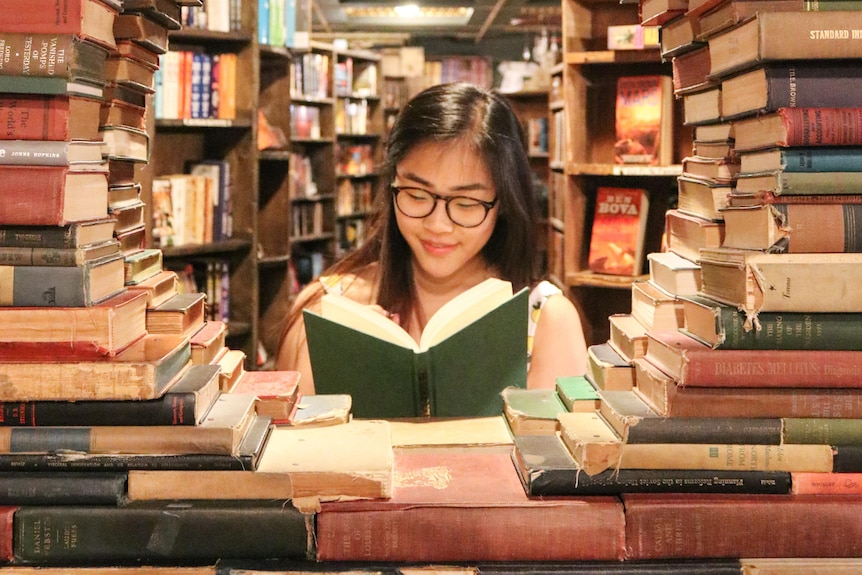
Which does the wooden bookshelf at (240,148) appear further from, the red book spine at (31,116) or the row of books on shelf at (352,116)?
the row of books on shelf at (352,116)

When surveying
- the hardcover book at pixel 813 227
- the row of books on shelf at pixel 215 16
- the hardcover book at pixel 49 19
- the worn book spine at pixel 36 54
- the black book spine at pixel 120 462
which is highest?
the row of books on shelf at pixel 215 16

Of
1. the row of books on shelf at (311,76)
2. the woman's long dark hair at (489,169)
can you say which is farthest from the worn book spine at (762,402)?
the row of books on shelf at (311,76)

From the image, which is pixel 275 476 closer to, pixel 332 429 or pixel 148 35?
pixel 332 429

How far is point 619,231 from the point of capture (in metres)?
3.33

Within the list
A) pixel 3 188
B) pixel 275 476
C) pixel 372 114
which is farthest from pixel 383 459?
pixel 372 114

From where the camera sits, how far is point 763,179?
0.81m

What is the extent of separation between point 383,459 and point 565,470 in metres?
0.18

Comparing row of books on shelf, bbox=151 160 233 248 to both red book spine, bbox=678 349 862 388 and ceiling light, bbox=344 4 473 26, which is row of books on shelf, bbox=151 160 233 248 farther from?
ceiling light, bbox=344 4 473 26

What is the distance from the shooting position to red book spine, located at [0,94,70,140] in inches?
30.6

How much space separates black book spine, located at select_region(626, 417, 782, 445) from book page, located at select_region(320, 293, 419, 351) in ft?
1.32

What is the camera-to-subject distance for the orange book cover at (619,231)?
3.28 metres

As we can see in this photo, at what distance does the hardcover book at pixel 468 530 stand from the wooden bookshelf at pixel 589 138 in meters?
2.56

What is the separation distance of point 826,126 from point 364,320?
634mm

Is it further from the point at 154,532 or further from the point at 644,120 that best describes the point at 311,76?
the point at 154,532
